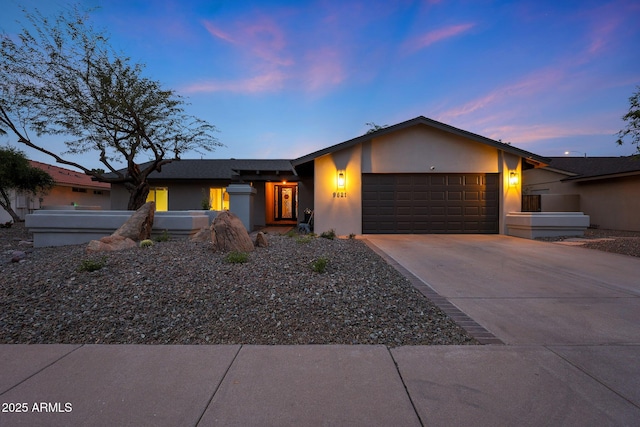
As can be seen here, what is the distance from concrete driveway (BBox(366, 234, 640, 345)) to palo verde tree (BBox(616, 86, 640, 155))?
144 inches

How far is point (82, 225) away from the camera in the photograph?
8.42 m

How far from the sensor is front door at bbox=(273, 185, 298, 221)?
1916cm

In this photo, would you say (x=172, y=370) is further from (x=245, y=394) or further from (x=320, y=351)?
(x=320, y=351)

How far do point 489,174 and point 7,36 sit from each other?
17991mm

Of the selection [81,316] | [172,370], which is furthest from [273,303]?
[81,316]

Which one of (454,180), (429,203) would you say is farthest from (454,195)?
(429,203)

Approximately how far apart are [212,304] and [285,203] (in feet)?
51.8

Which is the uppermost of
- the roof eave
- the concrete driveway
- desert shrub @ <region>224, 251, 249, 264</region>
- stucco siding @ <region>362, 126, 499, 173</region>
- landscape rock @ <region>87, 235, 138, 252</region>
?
stucco siding @ <region>362, 126, 499, 173</region>

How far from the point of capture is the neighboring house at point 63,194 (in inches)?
770

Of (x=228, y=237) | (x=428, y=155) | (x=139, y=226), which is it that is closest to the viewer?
(x=228, y=237)

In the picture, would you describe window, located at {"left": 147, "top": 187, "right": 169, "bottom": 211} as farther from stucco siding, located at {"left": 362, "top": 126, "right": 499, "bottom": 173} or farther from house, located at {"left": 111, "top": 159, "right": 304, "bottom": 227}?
stucco siding, located at {"left": 362, "top": 126, "right": 499, "bottom": 173}

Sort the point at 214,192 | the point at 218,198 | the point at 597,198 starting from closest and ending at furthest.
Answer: the point at 597,198 < the point at 214,192 < the point at 218,198

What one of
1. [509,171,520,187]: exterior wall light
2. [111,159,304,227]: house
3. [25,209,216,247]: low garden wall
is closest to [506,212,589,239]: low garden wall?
[509,171,520,187]: exterior wall light

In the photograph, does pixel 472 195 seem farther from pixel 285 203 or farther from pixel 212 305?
pixel 212 305
